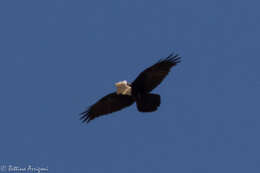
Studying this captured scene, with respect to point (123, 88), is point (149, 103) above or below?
below

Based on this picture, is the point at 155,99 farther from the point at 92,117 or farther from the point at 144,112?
the point at 92,117

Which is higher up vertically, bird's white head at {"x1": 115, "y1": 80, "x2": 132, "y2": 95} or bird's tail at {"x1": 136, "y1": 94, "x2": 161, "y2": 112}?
bird's white head at {"x1": 115, "y1": 80, "x2": 132, "y2": 95}

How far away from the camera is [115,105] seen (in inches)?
926

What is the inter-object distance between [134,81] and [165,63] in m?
0.99

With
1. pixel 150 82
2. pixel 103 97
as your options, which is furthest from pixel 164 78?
pixel 103 97

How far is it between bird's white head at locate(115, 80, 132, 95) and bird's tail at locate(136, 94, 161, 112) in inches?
20.4

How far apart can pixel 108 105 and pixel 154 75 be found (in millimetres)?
1671

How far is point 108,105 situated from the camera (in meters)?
23.6

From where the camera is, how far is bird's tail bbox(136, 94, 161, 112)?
2266 centimetres

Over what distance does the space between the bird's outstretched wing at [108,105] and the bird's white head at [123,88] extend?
305mm

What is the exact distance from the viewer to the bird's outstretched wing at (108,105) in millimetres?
23375

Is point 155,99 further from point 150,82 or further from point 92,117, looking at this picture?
point 92,117

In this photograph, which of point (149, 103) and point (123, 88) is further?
point (123, 88)

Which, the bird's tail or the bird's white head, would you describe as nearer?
the bird's tail
